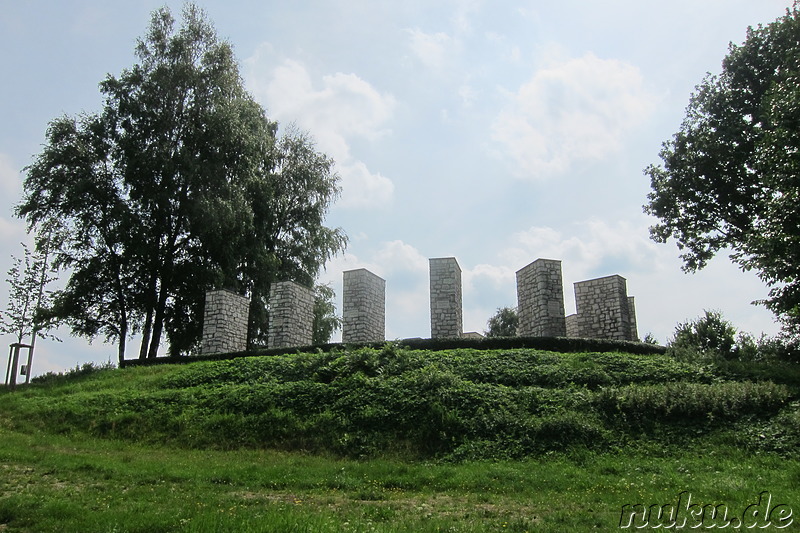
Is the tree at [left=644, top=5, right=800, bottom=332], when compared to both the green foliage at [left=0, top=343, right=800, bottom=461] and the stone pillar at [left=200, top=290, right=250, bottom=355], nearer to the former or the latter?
the green foliage at [left=0, top=343, right=800, bottom=461]

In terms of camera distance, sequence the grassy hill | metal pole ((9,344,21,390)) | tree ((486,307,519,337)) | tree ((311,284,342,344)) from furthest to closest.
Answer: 1. tree ((486,307,519,337))
2. tree ((311,284,342,344))
3. metal pole ((9,344,21,390))
4. the grassy hill

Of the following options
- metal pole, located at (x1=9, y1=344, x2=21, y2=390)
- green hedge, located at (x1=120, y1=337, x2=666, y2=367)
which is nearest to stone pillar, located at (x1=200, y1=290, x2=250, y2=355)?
green hedge, located at (x1=120, y1=337, x2=666, y2=367)

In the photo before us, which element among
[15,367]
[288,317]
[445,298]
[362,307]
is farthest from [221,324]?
[445,298]

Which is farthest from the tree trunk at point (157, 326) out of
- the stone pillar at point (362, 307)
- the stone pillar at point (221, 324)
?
the stone pillar at point (362, 307)

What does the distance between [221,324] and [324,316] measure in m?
10.1

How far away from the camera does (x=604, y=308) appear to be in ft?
77.8

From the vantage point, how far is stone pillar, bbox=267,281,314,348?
23.8 meters

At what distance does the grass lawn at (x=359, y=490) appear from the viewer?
8281 millimetres

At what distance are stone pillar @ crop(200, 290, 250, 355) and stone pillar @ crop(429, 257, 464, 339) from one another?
291 inches

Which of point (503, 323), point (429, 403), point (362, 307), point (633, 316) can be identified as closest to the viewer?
point (429, 403)

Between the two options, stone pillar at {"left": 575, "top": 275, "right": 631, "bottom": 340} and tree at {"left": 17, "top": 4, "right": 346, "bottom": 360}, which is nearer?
stone pillar at {"left": 575, "top": 275, "right": 631, "bottom": 340}

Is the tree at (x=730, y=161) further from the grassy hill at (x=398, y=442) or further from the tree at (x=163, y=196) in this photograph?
the tree at (x=163, y=196)

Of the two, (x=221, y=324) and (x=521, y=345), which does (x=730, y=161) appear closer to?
(x=521, y=345)

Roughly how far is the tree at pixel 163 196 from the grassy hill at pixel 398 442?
8798mm
